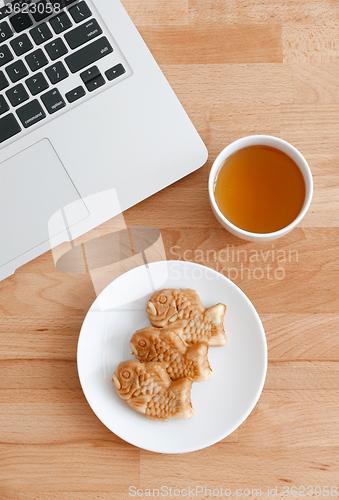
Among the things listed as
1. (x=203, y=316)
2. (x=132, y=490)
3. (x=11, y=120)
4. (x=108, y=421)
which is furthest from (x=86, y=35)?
(x=132, y=490)

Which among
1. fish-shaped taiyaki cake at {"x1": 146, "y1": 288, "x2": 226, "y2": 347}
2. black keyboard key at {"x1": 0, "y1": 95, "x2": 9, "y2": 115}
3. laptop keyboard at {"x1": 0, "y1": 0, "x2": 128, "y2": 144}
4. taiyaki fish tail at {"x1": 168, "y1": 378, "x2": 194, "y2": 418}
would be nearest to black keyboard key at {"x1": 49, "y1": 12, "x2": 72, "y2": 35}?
laptop keyboard at {"x1": 0, "y1": 0, "x2": 128, "y2": 144}

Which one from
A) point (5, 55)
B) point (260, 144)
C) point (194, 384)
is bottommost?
point (194, 384)

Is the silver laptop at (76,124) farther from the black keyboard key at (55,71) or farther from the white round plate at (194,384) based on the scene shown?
the white round plate at (194,384)

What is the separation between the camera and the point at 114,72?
0.57m

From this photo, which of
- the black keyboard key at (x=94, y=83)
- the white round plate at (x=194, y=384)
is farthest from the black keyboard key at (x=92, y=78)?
the white round plate at (x=194, y=384)

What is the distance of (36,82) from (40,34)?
0.21 feet

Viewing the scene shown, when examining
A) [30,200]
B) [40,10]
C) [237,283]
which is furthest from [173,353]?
[40,10]

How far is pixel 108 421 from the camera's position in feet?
1.88

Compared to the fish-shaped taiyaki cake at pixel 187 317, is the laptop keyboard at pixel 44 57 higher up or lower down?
higher up

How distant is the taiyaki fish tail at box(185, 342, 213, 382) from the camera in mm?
557

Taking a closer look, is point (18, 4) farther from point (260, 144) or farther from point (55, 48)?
point (260, 144)

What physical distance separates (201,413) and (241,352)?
0.34ft

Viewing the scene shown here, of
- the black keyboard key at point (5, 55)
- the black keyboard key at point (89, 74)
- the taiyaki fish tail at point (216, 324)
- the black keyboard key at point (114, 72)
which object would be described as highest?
the black keyboard key at point (5, 55)

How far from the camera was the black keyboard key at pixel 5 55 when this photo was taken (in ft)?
1.81
